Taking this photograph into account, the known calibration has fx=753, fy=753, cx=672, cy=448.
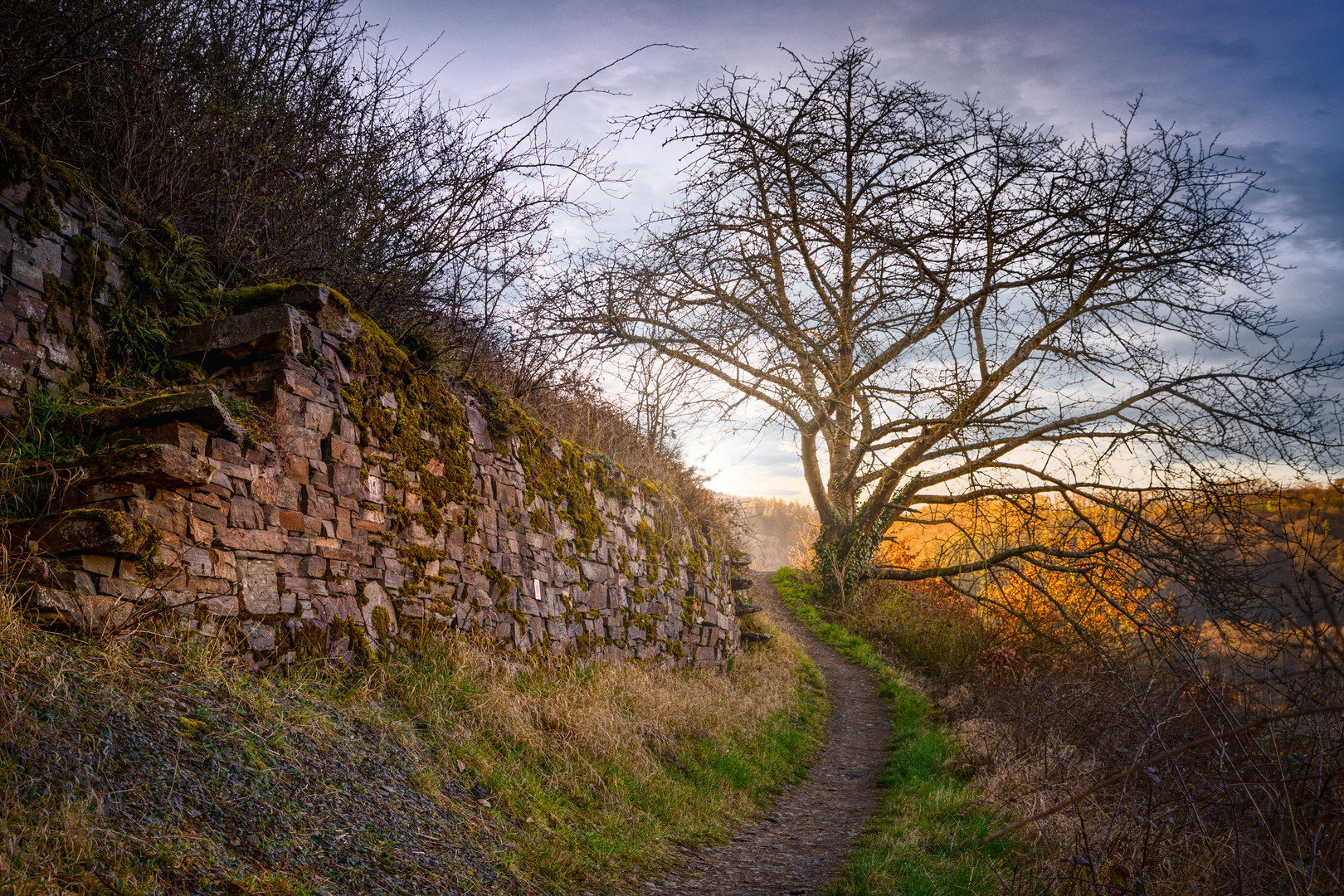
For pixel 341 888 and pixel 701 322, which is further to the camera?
pixel 701 322

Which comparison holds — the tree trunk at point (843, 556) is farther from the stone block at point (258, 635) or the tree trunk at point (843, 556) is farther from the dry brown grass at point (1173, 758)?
the stone block at point (258, 635)

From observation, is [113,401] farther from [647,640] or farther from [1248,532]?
[1248,532]

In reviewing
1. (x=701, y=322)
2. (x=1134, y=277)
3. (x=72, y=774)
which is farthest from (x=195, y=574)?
(x=1134, y=277)

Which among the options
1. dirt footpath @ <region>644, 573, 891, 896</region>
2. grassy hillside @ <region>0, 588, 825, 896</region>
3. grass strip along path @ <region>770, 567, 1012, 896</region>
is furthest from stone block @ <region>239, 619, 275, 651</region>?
grass strip along path @ <region>770, 567, 1012, 896</region>

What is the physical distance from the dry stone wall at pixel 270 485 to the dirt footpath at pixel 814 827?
251cm

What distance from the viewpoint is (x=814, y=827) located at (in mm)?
6672

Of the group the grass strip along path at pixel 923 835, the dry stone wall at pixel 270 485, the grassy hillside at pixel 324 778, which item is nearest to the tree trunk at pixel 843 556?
the grass strip along path at pixel 923 835

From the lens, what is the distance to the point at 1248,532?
9.43 metres

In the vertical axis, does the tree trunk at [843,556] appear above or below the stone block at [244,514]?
below

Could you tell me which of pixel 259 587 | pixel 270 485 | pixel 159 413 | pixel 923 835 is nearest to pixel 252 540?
pixel 259 587

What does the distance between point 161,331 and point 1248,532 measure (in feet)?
38.1

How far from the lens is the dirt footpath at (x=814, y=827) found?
4980mm

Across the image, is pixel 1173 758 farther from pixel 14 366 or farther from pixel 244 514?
pixel 14 366

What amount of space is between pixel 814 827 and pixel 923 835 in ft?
3.64
